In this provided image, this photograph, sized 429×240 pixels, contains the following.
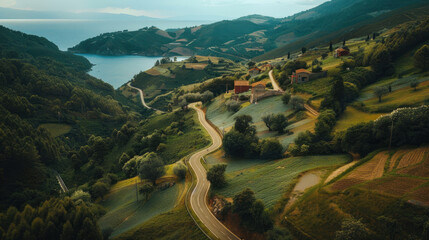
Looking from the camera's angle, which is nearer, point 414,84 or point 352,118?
point 352,118

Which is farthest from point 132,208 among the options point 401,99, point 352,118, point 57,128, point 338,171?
point 57,128

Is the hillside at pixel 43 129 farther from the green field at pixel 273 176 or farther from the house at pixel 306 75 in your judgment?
the house at pixel 306 75

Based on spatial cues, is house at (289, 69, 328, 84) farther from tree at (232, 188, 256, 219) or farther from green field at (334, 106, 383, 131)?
tree at (232, 188, 256, 219)

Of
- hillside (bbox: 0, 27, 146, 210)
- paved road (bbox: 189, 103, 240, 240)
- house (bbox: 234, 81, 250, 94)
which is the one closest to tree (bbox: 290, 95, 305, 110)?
Result: paved road (bbox: 189, 103, 240, 240)

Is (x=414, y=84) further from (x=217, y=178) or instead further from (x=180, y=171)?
(x=180, y=171)

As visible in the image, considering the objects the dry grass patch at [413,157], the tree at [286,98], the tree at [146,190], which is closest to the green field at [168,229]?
the tree at [146,190]

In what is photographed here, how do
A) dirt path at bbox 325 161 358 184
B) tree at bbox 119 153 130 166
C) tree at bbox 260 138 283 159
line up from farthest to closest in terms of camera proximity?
tree at bbox 119 153 130 166 < tree at bbox 260 138 283 159 < dirt path at bbox 325 161 358 184
